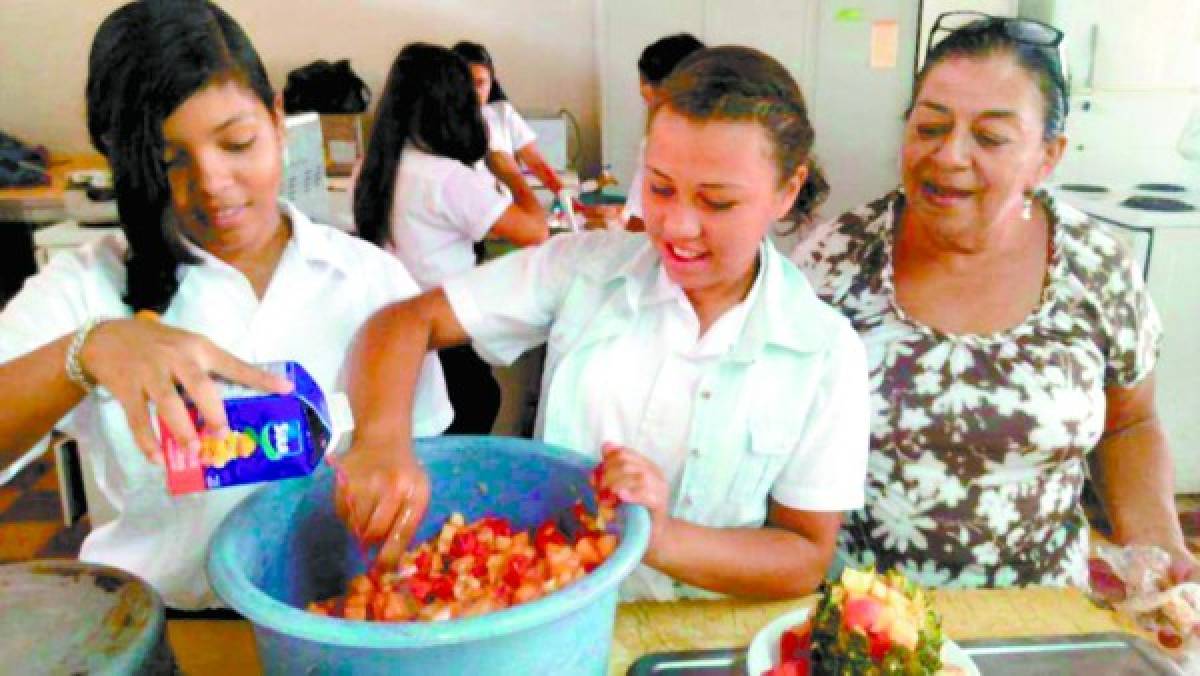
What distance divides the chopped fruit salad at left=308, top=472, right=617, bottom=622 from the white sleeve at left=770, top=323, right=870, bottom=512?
0.31m

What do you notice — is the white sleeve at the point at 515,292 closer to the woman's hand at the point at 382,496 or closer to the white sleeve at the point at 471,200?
the woman's hand at the point at 382,496

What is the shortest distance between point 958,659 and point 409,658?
2.08ft

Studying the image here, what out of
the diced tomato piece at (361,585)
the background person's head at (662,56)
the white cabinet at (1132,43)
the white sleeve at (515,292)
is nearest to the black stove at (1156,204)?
the white cabinet at (1132,43)

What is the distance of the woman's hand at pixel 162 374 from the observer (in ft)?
2.67

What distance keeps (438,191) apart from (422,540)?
1808 mm

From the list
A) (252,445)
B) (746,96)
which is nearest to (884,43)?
(746,96)

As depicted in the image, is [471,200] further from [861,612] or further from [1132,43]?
[1132,43]

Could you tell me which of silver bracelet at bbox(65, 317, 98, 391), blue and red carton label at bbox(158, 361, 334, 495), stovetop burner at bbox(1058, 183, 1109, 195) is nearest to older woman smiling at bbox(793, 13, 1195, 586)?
blue and red carton label at bbox(158, 361, 334, 495)

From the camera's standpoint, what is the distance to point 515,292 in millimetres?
1315

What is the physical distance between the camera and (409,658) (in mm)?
771

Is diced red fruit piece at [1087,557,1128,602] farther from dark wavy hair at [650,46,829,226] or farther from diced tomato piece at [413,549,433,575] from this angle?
diced tomato piece at [413,549,433,575]

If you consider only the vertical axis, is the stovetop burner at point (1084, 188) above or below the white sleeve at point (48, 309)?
below

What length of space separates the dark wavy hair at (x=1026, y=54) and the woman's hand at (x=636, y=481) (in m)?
0.84

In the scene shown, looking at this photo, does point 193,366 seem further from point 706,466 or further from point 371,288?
point 706,466
